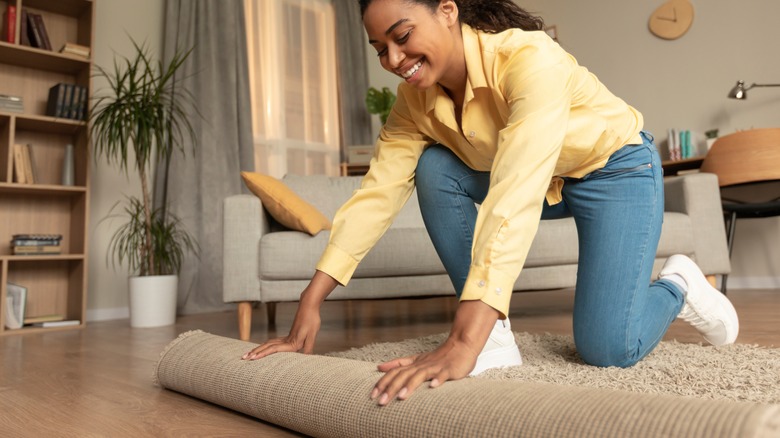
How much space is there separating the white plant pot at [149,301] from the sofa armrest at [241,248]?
861mm

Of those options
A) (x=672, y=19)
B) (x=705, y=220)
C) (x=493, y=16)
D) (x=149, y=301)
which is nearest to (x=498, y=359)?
(x=493, y=16)

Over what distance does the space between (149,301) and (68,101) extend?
1.19m

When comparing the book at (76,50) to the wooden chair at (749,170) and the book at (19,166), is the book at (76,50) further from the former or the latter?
the wooden chair at (749,170)

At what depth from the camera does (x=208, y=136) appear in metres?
3.83

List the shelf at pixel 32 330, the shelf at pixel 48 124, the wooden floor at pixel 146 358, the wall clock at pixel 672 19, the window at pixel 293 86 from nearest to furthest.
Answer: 1. the wooden floor at pixel 146 358
2. the shelf at pixel 32 330
3. the shelf at pixel 48 124
4. the wall clock at pixel 672 19
5. the window at pixel 293 86

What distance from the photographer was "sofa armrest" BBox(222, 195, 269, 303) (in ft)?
7.30

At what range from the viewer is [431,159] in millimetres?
1289

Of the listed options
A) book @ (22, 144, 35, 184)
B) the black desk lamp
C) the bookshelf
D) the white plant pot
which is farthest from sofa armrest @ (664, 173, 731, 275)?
book @ (22, 144, 35, 184)

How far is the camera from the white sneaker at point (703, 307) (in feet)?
4.55

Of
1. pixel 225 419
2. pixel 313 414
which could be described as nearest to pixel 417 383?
pixel 313 414

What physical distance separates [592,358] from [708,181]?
5.68ft

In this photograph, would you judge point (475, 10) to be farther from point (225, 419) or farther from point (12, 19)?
point (12, 19)

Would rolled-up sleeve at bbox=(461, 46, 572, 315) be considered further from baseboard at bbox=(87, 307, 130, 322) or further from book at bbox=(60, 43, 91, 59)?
baseboard at bbox=(87, 307, 130, 322)

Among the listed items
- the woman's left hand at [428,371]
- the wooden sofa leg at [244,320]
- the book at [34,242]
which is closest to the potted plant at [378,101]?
the book at [34,242]
